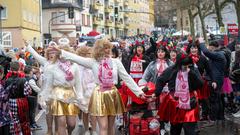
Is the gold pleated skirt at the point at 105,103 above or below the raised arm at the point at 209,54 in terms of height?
below

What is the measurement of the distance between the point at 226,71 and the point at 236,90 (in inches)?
49.1

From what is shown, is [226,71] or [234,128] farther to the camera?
[226,71]

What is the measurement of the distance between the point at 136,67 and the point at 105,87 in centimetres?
369

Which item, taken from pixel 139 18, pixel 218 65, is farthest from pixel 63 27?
pixel 218 65

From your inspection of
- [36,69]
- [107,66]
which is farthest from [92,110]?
[36,69]

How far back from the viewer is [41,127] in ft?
40.4

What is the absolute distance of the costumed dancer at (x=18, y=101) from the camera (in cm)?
877

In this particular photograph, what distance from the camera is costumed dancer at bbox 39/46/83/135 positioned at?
8.59 metres

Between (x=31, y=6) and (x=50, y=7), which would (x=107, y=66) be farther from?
(x=50, y=7)

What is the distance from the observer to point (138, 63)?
38.5 feet

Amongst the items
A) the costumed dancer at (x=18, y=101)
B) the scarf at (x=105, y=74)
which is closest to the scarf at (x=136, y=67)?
the costumed dancer at (x=18, y=101)

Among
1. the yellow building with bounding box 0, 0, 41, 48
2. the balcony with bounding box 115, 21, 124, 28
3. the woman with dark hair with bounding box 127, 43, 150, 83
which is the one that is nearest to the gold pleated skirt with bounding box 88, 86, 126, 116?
the woman with dark hair with bounding box 127, 43, 150, 83

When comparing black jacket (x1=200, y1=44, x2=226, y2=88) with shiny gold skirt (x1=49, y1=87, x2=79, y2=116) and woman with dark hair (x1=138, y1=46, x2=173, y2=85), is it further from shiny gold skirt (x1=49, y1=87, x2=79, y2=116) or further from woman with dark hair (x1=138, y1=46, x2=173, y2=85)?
shiny gold skirt (x1=49, y1=87, x2=79, y2=116)

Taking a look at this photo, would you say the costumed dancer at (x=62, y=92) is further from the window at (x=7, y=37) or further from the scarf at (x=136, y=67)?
the window at (x=7, y=37)
